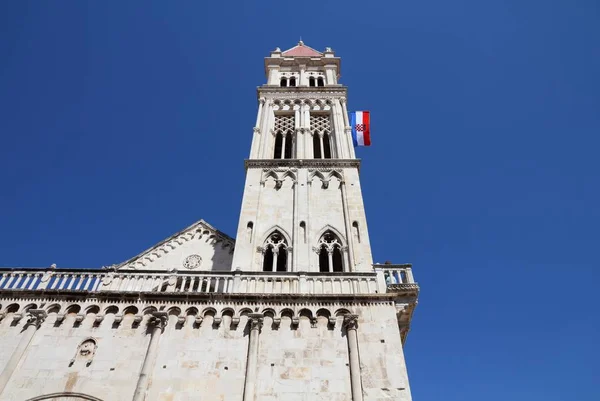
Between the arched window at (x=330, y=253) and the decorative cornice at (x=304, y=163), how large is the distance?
4.51m

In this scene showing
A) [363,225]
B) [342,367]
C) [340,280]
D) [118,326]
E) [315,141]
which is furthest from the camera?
[315,141]

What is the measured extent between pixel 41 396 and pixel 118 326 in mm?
2753

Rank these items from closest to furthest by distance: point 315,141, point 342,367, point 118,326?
point 342,367 < point 118,326 < point 315,141

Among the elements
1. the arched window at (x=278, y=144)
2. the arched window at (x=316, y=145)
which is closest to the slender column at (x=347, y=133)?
the arched window at (x=316, y=145)

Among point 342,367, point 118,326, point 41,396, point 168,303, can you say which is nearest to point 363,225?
point 342,367

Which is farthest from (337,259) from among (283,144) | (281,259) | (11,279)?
(11,279)

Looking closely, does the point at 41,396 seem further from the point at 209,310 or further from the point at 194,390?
the point at 209,310

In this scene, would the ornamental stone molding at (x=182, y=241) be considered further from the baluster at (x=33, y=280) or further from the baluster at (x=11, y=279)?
the baluster at (x=11, y=279)

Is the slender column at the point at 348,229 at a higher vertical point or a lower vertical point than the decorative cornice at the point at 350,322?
higher

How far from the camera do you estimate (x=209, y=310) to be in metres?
14.4

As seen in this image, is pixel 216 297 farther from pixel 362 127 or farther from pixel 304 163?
pixel 362 127

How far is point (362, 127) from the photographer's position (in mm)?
25031

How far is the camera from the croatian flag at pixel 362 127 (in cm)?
2472

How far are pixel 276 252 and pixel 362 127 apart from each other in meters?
10.7
